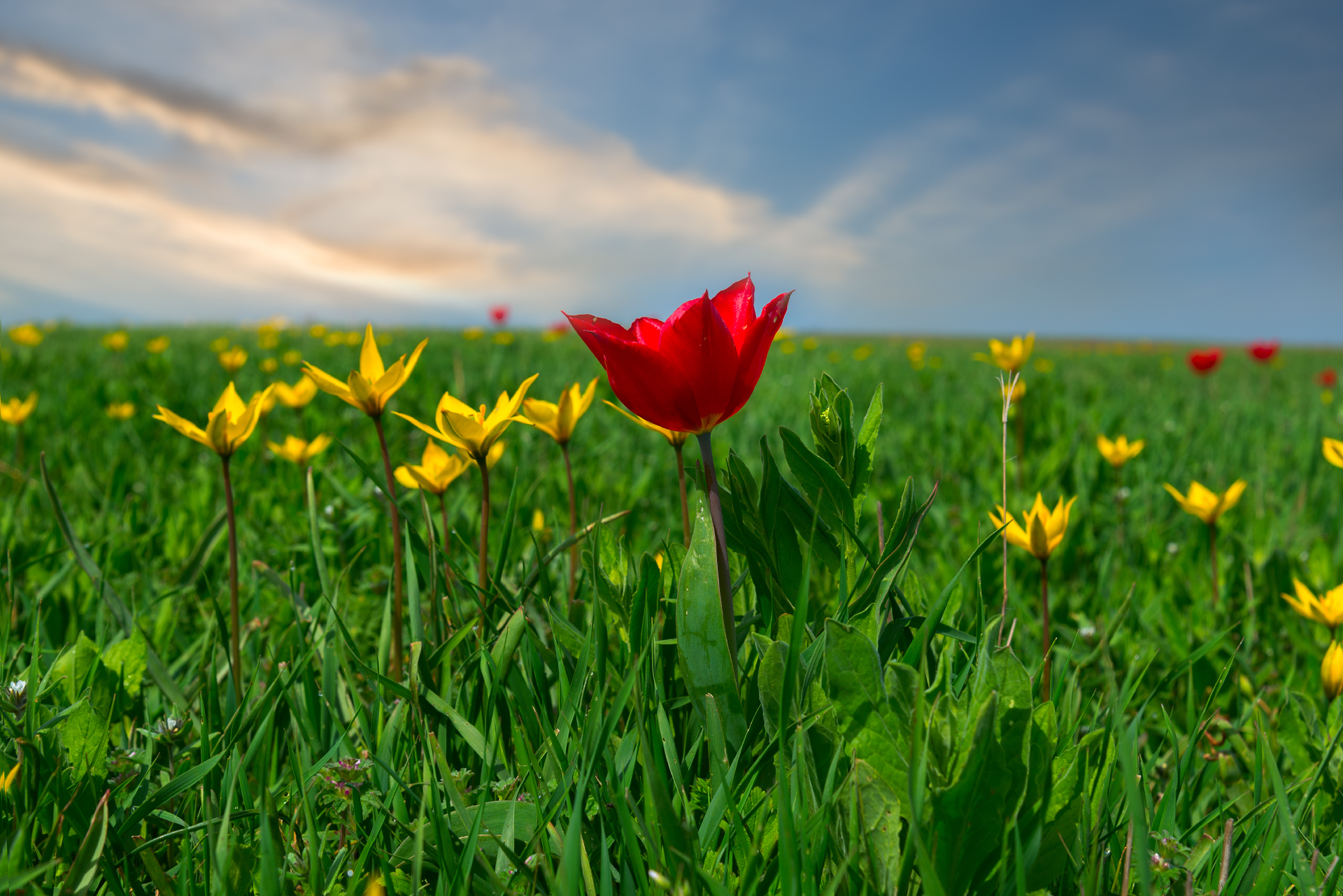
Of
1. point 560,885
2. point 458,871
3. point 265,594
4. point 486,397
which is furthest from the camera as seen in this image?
point 486,397

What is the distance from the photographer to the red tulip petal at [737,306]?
1.01 meters

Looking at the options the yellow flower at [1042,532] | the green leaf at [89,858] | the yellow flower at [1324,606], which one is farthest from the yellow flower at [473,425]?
the yellow flower at [1324,606]

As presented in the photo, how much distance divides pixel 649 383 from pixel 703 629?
0.33 metres

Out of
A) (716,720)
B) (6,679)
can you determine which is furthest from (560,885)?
(6,679)

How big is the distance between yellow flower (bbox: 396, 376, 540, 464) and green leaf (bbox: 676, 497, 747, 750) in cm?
38

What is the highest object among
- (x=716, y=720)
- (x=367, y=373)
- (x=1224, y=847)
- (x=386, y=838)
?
(x=367, y=373)

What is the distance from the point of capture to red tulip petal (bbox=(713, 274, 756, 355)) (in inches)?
39.7

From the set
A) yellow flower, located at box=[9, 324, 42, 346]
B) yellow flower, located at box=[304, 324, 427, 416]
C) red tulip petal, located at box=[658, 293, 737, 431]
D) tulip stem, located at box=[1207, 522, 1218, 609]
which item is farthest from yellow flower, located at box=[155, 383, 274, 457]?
yellow flower, located at box=[9, 324, 42, 346]

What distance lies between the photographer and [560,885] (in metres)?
0.77

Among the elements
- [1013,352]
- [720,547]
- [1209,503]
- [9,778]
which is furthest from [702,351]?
[1013,352]

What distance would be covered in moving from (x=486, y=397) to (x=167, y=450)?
5.78 ft

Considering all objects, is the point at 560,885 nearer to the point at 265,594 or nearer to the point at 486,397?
the point at 265,594

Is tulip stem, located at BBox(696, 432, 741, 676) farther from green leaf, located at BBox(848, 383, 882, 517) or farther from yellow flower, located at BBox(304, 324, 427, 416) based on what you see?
yellow flower, located at BBox(304, 324, 427, 416)

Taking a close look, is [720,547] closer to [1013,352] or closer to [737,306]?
[737,306]
